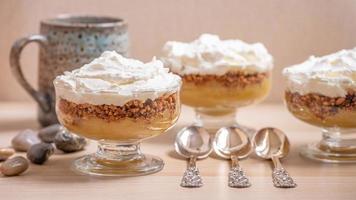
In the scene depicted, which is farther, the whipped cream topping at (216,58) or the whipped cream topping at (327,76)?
the whipped cream topping at (216,58)

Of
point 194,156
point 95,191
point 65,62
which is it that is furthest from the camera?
point 65,62

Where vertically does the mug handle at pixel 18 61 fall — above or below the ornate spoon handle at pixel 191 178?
above

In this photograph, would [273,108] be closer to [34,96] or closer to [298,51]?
Result: [298,51]

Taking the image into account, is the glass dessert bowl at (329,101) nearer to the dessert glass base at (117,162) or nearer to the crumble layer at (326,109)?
the crumble layer at (326,109)

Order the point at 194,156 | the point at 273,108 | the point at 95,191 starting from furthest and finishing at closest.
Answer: the point at 273,108 < the point at 194,156 < the point at 95,191

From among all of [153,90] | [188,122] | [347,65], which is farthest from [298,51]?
[153,90]

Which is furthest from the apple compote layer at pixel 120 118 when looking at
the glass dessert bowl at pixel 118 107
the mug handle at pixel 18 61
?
the mug handle at pixel 18 61

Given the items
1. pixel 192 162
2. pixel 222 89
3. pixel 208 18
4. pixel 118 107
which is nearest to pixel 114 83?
pixel 118 107
